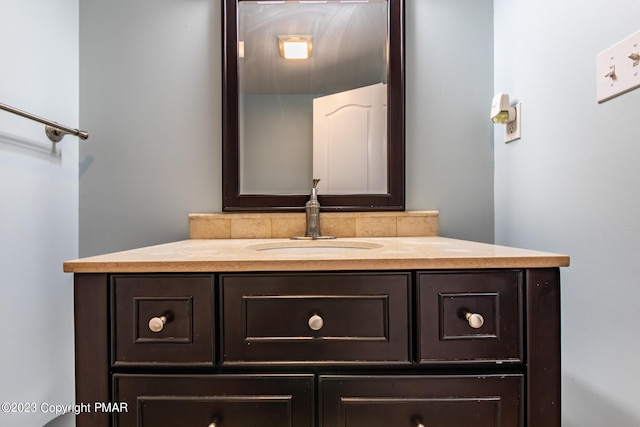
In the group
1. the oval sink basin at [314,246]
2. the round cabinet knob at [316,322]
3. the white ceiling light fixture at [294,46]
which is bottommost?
the round cabinet knob at [316,322]

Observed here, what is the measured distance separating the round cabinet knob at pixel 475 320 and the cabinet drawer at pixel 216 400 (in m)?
0.32

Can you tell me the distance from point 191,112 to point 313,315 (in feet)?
2.97

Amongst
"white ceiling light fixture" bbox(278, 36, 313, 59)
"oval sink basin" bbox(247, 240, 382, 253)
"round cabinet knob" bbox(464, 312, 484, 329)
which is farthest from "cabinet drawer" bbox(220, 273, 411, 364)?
"white ceiling light fixture" bbox(278, 36, 313, 59)

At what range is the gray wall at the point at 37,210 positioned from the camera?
91 centimetres

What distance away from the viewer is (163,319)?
0.62m

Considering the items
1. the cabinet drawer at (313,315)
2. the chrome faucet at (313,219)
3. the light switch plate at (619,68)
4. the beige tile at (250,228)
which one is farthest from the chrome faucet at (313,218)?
the light switch plate at (619,68)

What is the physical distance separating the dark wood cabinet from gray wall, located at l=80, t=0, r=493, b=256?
582 millimetres

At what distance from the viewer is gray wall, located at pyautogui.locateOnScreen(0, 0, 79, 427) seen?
3.00ft

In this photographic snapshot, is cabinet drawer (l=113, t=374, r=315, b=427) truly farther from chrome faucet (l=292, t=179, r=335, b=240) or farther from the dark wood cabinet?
chrome faucet (l=292, t=179, r=335, b=240)

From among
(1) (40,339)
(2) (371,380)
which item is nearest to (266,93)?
(2) (371,380)

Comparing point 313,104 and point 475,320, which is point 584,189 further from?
point 313,104

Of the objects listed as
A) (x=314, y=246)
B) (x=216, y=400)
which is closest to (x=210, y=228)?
(x=314, y=246)

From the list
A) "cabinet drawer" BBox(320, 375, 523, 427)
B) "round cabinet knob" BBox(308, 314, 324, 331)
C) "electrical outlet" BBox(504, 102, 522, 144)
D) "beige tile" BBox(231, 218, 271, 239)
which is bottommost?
"cabinet drawer" BBox(320, 375, 523, 427)

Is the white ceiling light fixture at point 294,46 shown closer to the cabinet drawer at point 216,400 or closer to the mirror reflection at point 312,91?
the mirror reflection at point 312,91
